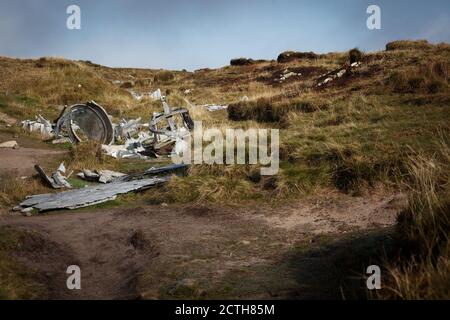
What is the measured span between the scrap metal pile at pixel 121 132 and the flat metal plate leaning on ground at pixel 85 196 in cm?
318

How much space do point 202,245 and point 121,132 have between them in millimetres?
9692

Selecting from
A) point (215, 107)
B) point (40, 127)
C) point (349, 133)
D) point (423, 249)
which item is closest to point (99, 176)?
point (349, 133)

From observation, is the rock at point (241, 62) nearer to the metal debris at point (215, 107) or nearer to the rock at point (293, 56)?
the rock at point (293, 56)

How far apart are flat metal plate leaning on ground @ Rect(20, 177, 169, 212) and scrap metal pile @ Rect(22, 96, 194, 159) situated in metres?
3.18

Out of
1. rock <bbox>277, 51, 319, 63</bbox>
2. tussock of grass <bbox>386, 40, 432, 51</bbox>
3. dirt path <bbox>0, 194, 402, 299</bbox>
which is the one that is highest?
rock <bbox>277, 51, 319, 63</bbox>

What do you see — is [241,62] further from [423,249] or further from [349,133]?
[423,249]

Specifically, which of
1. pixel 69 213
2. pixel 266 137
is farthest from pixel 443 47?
pixel 69 213

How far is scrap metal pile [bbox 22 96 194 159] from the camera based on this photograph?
13133 millimetres

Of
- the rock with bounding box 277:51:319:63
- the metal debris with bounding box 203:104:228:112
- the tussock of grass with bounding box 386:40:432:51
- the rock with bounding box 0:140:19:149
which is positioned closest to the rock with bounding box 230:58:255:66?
the rock with bounding box 277:51:319:63

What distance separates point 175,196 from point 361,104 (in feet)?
20.6

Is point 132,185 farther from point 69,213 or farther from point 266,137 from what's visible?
point 266,137

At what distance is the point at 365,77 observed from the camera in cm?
1620

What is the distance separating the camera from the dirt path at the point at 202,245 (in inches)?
178

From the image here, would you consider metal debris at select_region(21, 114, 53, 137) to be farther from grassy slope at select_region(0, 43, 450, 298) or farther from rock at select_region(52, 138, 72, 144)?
grassy slope at select_region(0, 43, 450, 298)
